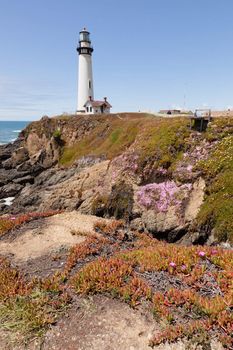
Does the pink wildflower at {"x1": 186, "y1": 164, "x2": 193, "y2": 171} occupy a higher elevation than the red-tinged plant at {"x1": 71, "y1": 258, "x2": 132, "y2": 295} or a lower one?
higher

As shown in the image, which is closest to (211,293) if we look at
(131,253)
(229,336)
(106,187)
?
(229,336)

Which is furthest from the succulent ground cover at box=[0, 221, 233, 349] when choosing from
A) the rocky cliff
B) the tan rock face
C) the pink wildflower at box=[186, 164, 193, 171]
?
the pink wildflower at box=[186, 164, 193, 171]

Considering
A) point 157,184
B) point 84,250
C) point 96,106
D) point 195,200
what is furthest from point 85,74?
point 84,250

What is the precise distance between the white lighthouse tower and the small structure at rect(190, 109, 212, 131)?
43.4m

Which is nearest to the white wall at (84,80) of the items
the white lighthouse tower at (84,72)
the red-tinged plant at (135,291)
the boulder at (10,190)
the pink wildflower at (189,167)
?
the white lighthouse tower at (84,72)

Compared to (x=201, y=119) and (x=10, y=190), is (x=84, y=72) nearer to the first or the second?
(x=10, y=190)

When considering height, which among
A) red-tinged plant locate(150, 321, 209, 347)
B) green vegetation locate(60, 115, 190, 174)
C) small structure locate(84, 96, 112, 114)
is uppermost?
small structure locate(84, 96, 112, 114)

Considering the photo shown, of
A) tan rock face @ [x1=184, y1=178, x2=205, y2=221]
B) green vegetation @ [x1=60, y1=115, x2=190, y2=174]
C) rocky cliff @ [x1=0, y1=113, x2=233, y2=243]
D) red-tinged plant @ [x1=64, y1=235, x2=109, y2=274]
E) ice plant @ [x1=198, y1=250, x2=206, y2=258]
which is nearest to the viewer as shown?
ice plant @ [x1=198, y1=250, x2=206, y2=258]

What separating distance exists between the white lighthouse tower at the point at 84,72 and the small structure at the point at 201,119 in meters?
43.4

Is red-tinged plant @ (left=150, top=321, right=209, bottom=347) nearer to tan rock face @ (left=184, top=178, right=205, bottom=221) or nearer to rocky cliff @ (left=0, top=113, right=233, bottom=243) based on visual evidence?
rocky cliff @ (left=0, top=113, right=233, bottom=243)

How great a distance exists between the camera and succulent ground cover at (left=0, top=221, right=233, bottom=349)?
295 inches

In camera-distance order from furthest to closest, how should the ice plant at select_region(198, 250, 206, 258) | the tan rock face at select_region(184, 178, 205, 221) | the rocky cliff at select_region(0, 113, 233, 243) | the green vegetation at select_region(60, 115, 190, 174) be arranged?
1. the green vegetation at select_region(60, 115, 190, 174)
2. the tan rock face at select_region(184, 178, 205, 221)
3. the rocky cliff at select_region(0, 113, 233, 243)
4. the ice plant at select_region(198, 250, 206, 258)

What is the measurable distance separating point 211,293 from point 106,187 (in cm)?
2124

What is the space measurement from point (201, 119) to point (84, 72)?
157 feet
